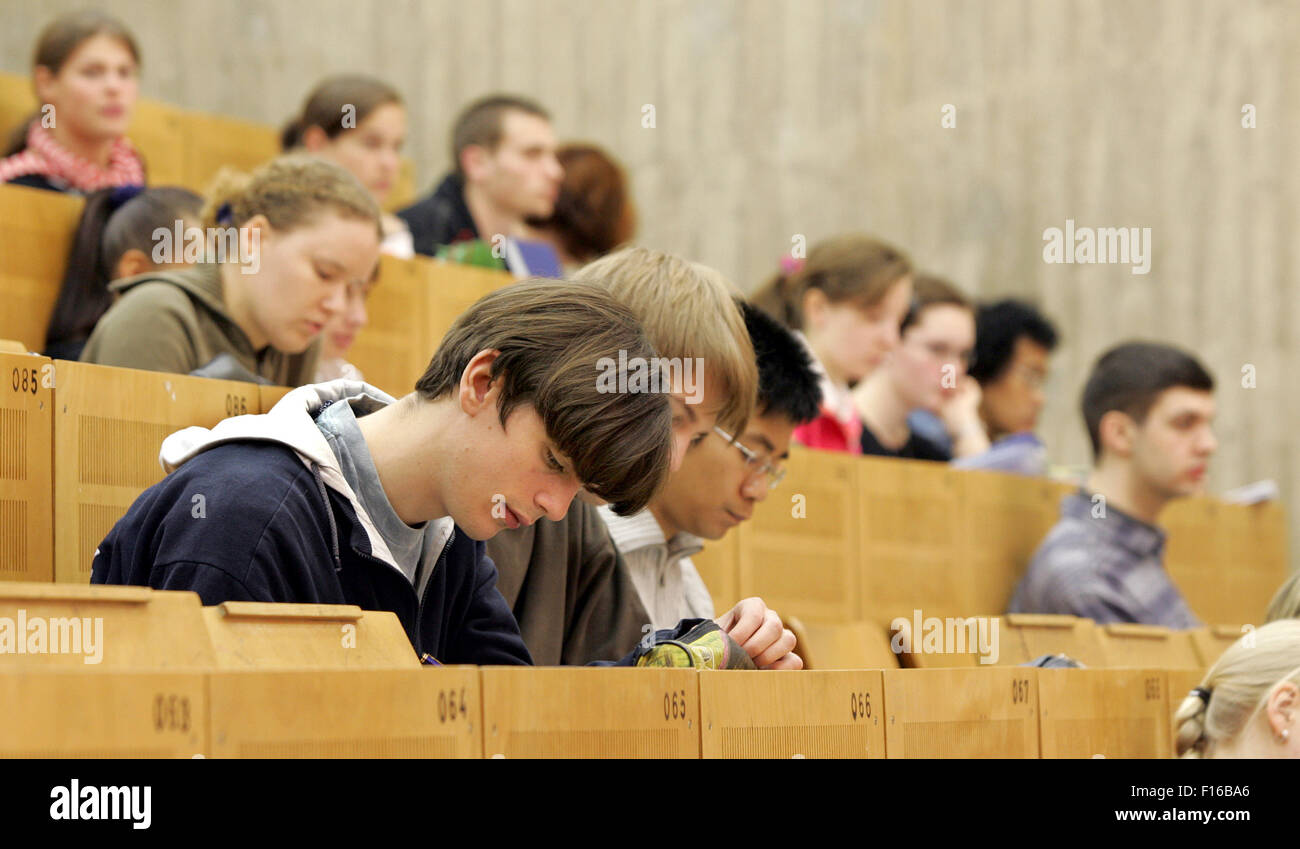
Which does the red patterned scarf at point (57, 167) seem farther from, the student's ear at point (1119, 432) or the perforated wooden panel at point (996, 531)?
the student's ear at point (1119, 432)

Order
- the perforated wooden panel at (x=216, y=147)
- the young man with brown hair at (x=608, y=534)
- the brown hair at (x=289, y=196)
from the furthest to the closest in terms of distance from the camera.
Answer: the perforated wooden panel at (x=216, y=147) < the brown hair at (x=289, y=196) < the young man with brown hair at (x=608, y=534)

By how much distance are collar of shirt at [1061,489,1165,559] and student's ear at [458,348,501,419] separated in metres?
2.61

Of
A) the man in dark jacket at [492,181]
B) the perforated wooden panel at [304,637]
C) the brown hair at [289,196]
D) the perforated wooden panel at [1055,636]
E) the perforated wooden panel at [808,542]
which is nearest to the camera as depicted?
the perforated wooden panel at [304,637]

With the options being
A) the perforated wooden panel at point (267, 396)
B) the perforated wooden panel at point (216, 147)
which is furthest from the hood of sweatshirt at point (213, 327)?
the perforated wooden panel at point (216, 147)

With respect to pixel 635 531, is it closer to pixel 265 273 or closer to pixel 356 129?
pixel 265 273

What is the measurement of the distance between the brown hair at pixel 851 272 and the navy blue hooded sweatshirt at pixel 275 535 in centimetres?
232

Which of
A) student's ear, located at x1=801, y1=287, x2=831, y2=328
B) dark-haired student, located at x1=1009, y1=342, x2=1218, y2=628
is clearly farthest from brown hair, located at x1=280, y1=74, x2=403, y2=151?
dark-haired student, located at x1=1009, y1=342, x2=1218, y2=628

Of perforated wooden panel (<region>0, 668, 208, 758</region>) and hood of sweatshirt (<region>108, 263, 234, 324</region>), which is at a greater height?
hood of sweatshirt (<region>108, 263, 234, 324</region>)

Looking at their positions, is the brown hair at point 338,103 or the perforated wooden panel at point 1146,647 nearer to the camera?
the perforated wooden panel at point 1146,647

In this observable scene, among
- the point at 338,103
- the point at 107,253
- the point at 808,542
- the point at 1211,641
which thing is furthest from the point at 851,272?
the point at 107,253

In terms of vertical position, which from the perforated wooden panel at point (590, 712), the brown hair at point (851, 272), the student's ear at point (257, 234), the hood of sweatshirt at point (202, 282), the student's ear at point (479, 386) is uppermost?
the brown hair at point (851, 272)

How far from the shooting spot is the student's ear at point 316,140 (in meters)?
4.71

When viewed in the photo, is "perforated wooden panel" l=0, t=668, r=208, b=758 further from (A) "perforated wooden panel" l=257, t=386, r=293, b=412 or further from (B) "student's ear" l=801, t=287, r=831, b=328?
(B) "student's ear" l=801, t=287, r=831, b=328

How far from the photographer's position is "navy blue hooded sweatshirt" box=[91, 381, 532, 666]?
1.67m
